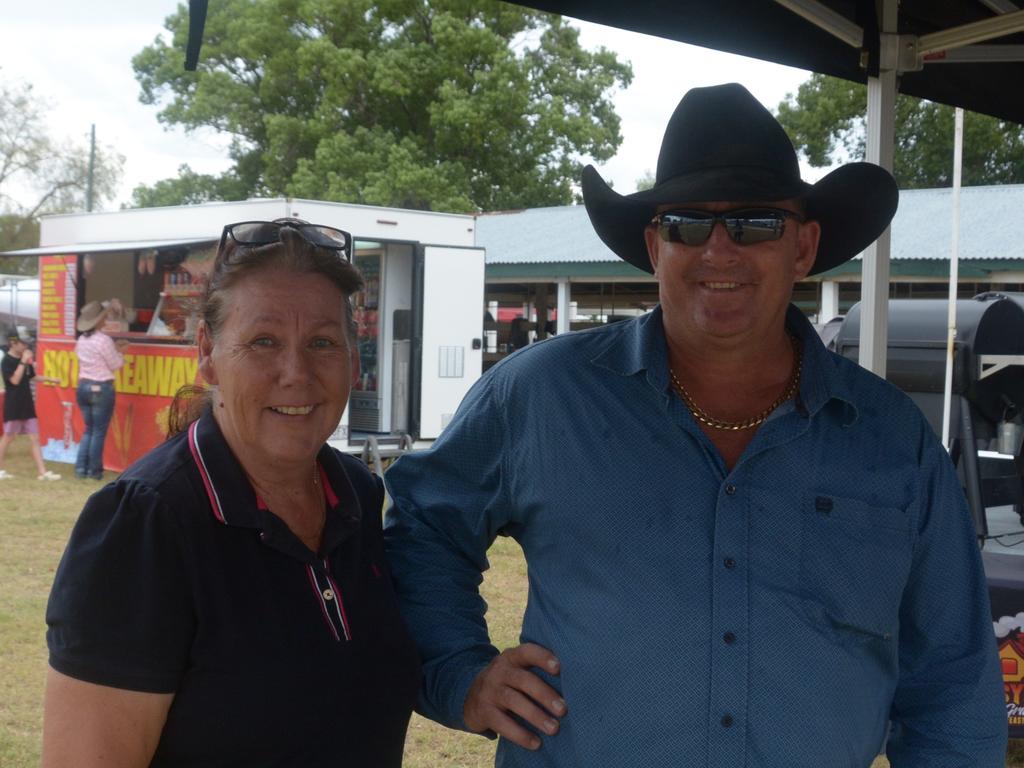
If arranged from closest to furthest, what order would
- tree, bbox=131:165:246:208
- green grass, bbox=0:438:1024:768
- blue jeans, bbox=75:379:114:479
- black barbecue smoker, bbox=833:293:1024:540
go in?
black barbecue smoker, bbox=833:293:1024:540, green grass, bbox=0:438:1024:768, blue jeans, bbox=75:379:114:479, tree, bbox=131:165:246:208

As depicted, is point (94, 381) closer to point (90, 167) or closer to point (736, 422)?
point (736, 422)

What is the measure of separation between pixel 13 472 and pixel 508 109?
13.7 metres

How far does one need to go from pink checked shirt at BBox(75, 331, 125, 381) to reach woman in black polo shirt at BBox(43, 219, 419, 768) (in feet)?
31.0

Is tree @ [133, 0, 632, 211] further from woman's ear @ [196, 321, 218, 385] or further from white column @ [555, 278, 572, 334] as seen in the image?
woman's ear @ [196, 321, 218, 385]

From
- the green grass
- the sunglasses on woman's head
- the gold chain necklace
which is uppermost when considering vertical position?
the sunglasses on woman's head

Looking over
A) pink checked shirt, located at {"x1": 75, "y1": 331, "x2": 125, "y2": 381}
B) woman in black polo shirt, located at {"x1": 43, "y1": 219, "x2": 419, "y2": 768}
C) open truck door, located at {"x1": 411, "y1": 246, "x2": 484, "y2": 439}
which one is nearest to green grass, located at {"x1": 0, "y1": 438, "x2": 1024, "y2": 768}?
pink checked shirt, located at {"x1": 75, "y1": 331, "x2": 125, "y2": 381}

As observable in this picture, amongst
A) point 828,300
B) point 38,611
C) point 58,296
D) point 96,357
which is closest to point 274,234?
point 38,611

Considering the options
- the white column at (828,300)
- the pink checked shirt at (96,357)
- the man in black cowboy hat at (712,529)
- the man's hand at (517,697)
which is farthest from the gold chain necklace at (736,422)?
the white column at (828,300)

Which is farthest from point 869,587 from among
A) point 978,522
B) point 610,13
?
point 978,522

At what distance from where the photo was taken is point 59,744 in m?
1.36

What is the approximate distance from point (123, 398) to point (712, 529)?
34.6ft

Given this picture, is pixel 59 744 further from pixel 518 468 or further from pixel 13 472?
pixel 13 472

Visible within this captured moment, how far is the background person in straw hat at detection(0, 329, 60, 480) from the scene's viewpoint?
10.7 meters

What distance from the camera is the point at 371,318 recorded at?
1123 centimetres
